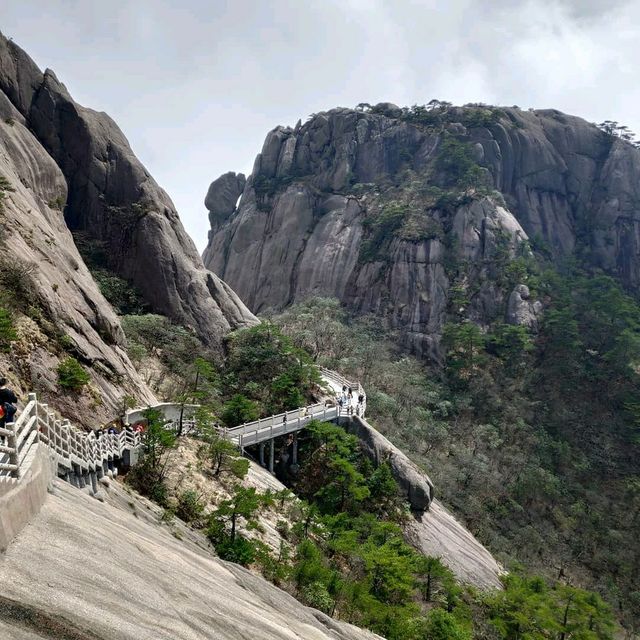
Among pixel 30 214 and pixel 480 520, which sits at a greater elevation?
pixel 30 214

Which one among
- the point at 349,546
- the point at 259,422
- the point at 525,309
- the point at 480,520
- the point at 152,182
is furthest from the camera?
the point at 525,309

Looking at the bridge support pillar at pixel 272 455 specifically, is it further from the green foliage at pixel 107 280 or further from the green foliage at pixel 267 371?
the green foliage at pixel 107 280

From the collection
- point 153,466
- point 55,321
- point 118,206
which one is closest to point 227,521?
point 153,466

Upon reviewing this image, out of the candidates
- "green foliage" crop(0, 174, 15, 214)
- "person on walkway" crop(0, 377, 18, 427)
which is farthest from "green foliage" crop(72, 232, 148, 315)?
"person on walkway" crop(0, 377, 18, 427)

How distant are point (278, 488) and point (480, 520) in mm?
20034

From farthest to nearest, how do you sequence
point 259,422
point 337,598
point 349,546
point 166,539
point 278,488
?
point 259,422
point 278,488
point 349,546
point 337,598
point 166,539

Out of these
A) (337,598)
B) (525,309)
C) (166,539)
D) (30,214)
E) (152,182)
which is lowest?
(337,598)

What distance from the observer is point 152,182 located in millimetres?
42000

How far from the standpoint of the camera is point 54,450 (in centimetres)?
1010

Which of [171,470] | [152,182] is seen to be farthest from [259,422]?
[152,182]

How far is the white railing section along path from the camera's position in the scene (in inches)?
276

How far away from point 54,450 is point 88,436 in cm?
311

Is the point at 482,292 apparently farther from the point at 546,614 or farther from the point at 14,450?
the point at 14,450

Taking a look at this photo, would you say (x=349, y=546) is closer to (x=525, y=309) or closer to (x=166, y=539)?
(x=166, y=539)
